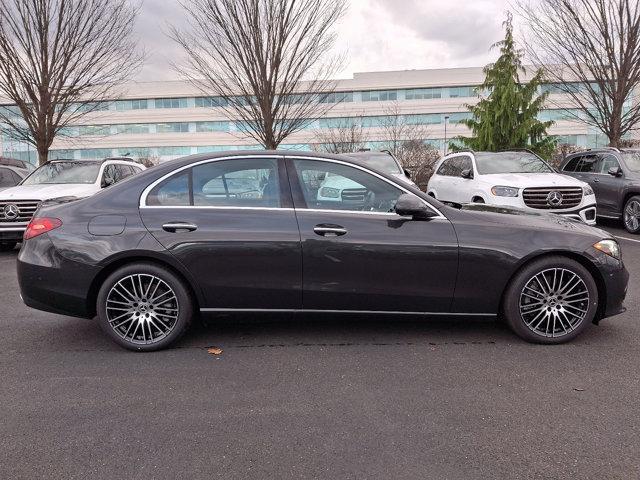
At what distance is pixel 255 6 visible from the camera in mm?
12523

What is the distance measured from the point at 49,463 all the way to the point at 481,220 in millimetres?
→ 3339

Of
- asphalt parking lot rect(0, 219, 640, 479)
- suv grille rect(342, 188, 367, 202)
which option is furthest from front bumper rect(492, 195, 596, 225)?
suv grille rect(342, 188, 367, 202)

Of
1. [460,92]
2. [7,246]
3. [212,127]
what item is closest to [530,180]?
[7,246]

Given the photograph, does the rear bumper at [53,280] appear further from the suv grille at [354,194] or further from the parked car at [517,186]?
the parked car at [517,186]

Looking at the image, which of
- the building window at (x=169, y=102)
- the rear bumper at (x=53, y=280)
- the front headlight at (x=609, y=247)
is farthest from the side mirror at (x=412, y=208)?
the building window at (x=169, y=102)

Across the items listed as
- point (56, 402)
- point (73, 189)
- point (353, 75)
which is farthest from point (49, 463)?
point (353, 75)

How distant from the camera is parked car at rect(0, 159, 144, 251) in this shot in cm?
845

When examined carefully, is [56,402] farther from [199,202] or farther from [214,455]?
[199,202]

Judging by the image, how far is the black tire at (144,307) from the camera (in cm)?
390

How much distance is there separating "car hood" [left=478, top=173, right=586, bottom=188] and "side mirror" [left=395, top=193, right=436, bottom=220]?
200 inches

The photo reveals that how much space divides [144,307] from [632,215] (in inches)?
390

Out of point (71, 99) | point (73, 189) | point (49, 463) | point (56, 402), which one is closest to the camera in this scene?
point (49, 463)

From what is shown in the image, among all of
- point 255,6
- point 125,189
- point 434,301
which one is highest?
point 255,6

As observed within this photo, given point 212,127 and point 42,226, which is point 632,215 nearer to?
point 42,226
